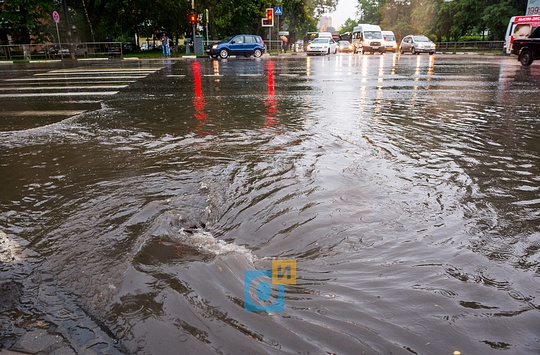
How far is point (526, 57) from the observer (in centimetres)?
2022

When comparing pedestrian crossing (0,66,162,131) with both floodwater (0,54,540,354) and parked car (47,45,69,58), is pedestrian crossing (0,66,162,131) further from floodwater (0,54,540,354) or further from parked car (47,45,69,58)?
parked car (47,45,69,58)

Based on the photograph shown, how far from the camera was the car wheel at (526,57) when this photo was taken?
65.7ft

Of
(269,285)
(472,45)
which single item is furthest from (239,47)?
(269,285)

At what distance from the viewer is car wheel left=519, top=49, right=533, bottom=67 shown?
20.0 metres

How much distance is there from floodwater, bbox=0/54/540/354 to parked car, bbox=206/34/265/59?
25219 millimetres

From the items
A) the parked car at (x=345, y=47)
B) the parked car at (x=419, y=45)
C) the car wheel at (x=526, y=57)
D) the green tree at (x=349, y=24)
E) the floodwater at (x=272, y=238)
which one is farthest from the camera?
the green tree at (x=349, y=24)

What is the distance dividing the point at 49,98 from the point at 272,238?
9791 millimetres

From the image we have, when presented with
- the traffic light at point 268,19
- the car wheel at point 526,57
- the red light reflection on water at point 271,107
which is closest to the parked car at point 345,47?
the traffic light at point 268,19

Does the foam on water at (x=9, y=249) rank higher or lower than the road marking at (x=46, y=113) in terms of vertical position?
lower

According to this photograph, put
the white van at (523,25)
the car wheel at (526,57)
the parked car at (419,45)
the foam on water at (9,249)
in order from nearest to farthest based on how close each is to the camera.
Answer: the foam on water at (9,249)
the car wheel at (526,57)
the white van at (523,25)
the parked car at (419,45)

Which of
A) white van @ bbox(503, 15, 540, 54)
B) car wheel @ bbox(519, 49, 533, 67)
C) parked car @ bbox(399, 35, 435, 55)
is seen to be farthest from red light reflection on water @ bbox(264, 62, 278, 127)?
parked car @ bbox(399, 35, 435, 55)

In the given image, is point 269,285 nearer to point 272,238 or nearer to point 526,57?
point 272,238

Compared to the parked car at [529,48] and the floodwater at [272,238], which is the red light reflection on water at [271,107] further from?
the parked car at [529,48]

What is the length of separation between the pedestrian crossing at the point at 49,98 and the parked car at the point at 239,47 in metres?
16.7
